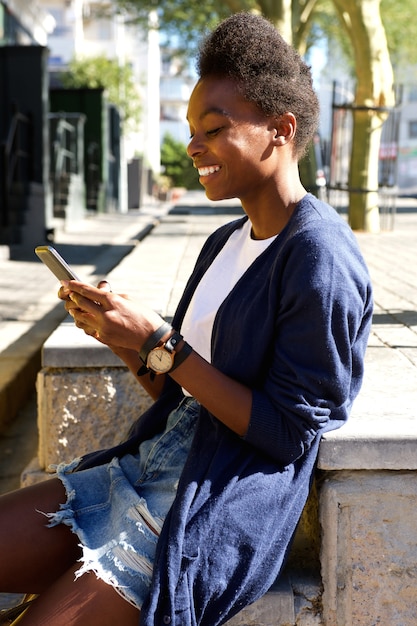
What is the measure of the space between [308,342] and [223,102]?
2.02 feet

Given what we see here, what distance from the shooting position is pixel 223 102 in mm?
2109

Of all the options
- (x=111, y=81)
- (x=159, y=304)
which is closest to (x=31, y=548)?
(x=159, y=304)

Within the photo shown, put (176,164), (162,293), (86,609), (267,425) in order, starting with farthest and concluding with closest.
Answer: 1. (176,164)
2. (162,293)
3. (267,425)
4. (86,609)

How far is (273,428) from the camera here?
1.99 meters

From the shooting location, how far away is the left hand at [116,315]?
1.97m

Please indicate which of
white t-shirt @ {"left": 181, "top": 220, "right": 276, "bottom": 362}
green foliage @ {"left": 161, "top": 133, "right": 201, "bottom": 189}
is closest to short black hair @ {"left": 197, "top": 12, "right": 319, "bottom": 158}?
white t-shirt @ {"left": 181, "top": 220, "right": 276, "bottom": 362}

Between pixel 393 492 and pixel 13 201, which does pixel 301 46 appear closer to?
pixel 13 201

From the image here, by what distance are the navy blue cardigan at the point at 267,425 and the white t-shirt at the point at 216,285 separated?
9 cm

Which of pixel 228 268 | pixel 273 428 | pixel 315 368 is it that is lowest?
pixel 273 428

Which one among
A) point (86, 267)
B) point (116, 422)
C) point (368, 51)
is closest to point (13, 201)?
point (86, 267)

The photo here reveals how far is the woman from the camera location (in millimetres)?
1929

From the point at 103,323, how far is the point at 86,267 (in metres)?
8.35

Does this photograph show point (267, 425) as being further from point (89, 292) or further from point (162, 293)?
point (162, 293)

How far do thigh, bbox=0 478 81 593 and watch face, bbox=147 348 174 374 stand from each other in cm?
50
